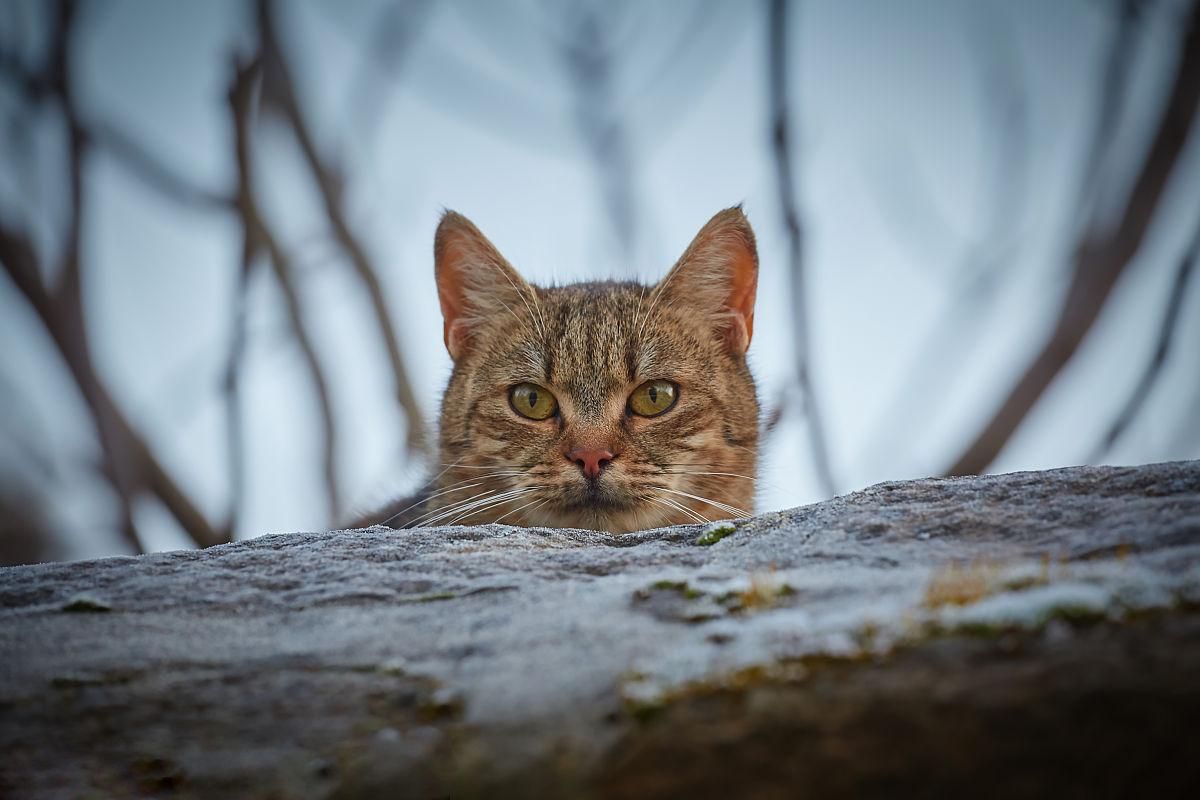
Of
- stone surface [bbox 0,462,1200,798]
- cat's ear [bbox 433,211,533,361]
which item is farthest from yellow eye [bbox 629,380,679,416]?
stone surface [bbox 0,462,1200,798]

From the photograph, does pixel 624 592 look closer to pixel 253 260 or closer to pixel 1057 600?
pixel 1057 600

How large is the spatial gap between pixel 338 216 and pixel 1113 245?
134 inches

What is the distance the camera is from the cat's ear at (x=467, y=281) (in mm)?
3967

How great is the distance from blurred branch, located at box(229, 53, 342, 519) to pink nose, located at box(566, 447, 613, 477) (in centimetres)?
186

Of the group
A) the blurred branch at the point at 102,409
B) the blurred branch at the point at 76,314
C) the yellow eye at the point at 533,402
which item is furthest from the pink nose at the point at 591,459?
the blurred branch at the point at 76,314

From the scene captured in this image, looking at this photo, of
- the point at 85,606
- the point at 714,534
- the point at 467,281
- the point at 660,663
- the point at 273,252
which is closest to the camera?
the point at 660,663

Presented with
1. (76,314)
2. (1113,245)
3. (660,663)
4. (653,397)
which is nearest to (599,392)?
(653,397)

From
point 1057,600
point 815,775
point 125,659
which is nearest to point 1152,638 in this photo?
point 1057,600

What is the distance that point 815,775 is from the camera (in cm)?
94

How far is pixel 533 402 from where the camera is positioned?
11.8 feet

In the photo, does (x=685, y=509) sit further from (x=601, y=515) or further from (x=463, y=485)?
(x=463, y=485)

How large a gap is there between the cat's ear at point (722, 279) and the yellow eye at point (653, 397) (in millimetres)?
445

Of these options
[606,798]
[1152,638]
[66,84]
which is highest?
[66,84]

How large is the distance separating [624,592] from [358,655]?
40 centimetres
